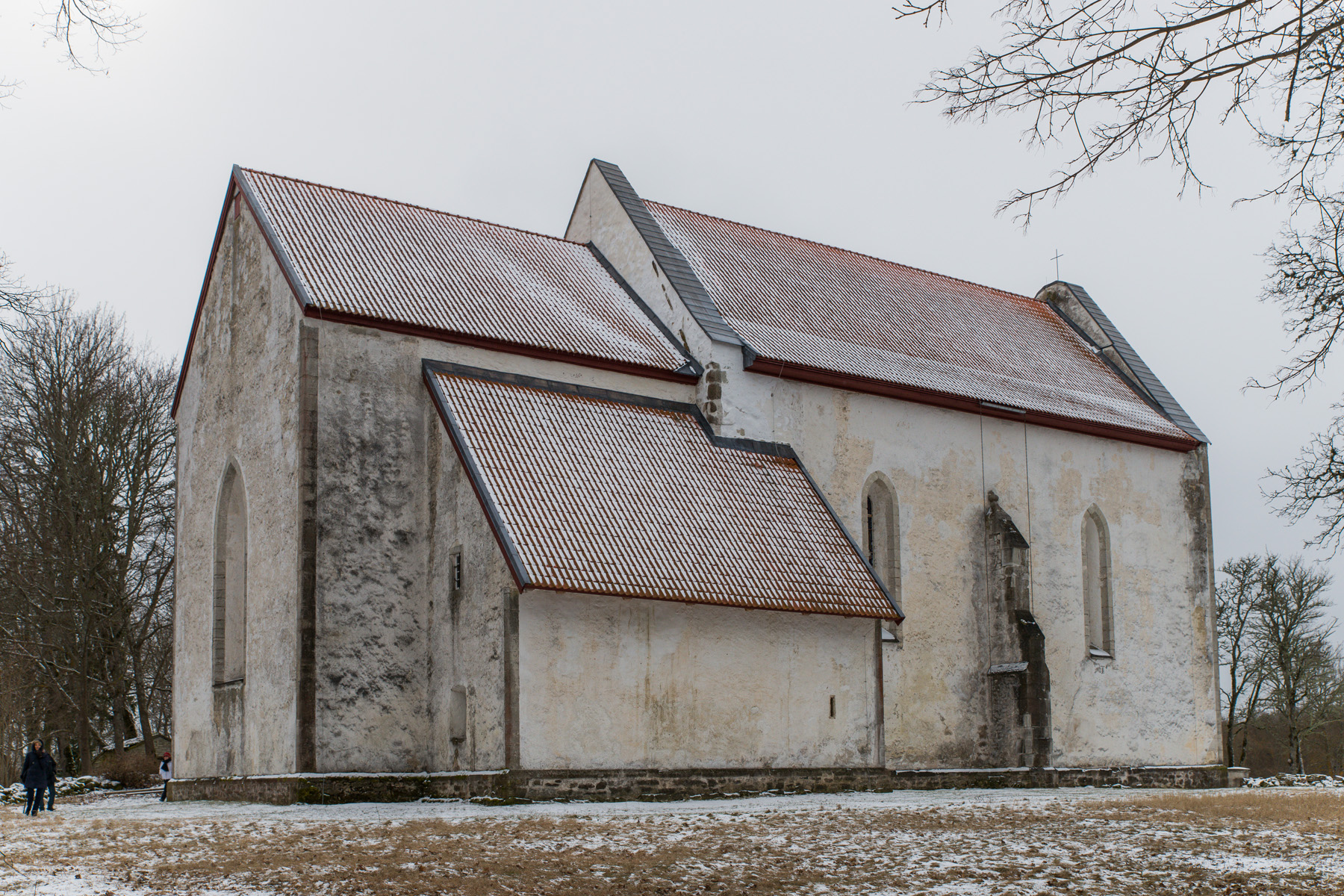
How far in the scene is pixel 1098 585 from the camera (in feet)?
83.4

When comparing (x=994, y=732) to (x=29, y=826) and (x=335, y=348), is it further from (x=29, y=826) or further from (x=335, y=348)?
(x=29, y=826)

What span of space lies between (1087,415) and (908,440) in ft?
15.9

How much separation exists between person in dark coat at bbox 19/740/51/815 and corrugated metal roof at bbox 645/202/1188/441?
41.9ft

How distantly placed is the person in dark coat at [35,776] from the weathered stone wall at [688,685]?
7852 mm

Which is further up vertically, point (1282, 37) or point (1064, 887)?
point (1282, 37)

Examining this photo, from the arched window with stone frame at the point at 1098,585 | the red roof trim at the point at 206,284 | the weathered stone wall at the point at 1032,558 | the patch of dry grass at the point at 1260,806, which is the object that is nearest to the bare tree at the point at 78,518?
the red roof trim at the point at 206,284

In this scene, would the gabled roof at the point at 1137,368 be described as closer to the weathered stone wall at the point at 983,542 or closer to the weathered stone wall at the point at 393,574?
the weathered stone wall at the point at 983,542

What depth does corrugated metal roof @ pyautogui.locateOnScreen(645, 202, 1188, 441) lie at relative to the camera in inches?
911

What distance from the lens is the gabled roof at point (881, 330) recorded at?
22609 millimetres

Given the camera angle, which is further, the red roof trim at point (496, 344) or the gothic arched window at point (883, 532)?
the gothic arched window at point (883, 532)

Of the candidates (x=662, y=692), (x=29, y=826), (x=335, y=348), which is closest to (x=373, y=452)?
(x=335, y=348)

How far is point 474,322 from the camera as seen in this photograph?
65.2 feet

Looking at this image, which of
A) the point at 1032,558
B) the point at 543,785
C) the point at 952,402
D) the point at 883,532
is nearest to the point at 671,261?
the point at 952,402

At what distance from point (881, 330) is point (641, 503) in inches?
337
